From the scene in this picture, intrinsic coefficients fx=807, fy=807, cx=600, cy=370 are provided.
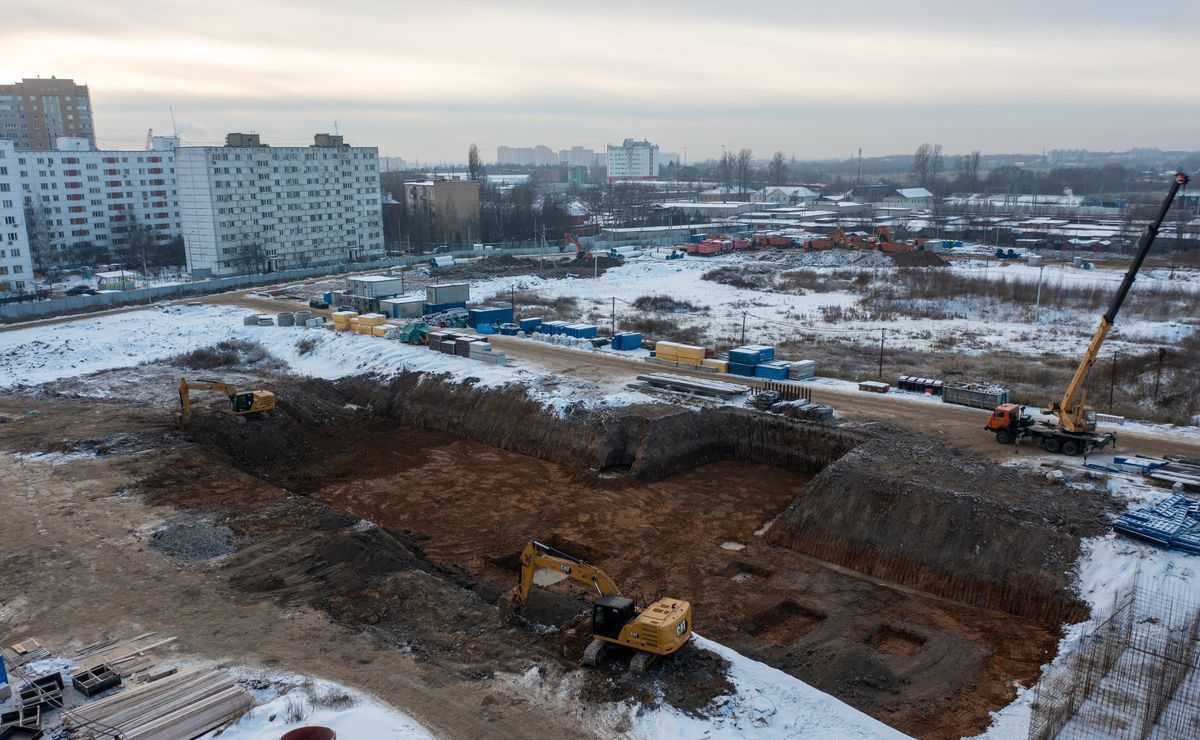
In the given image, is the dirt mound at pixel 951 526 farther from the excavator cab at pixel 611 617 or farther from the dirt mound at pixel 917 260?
the dirt mound at pixel 917 260

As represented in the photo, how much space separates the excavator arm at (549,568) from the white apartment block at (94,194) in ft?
236

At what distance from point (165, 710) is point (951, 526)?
16.5 metres

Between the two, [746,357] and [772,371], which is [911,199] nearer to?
[746,357]

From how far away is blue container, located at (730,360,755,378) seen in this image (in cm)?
3142

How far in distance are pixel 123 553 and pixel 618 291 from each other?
40.8 meters

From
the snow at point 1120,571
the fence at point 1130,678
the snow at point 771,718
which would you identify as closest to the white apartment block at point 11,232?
the snow at point 771,718

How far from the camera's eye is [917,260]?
66188 mm

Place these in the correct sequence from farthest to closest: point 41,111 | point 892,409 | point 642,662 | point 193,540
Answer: point 41,111
point 892,409
point 193,540
point 642,662

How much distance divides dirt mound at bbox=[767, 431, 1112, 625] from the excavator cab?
26.7 feet

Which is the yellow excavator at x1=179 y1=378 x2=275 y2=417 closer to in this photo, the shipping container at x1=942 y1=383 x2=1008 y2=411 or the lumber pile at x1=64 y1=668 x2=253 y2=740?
the lumber pile at x1=64 y1=668 x2=253 y2=740

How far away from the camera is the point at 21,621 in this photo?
52.1 ft

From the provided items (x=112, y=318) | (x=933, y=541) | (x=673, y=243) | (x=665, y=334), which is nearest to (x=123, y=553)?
(x=933, y=541)

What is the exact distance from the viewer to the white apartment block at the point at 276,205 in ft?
211

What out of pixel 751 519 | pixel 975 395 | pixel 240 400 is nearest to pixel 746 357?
pixel 975 395
